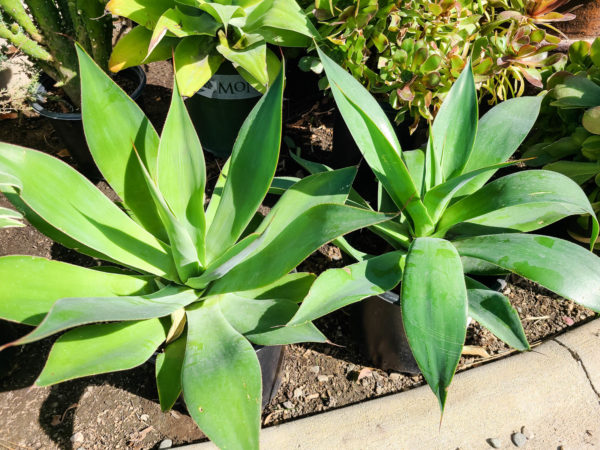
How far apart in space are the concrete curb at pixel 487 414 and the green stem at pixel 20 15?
5.04ft

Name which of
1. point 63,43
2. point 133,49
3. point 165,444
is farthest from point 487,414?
point 63,43

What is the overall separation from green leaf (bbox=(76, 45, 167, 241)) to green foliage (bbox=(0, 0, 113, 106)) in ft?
2.44

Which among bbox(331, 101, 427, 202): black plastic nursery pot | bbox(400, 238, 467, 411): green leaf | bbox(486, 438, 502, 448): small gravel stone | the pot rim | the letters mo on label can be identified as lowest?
bbox(486, 438, 502, 448): small gravel stone

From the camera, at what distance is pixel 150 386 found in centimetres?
152

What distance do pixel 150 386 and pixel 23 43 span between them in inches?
49.4

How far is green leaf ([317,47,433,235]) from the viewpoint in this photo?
1.16 m

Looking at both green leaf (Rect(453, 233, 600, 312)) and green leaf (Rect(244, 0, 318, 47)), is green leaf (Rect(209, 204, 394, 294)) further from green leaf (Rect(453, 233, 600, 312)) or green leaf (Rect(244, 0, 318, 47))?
green leaf (Rect(244, 0, 318, 47))

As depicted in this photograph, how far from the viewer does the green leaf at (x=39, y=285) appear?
1021 millimetres

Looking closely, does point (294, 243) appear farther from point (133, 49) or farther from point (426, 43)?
point (133, 49)

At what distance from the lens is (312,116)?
2348 mm

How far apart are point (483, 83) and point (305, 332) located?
100 centimetres

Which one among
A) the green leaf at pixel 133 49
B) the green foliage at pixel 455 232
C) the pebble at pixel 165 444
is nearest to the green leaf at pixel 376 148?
the green foliage at pixel 455 232

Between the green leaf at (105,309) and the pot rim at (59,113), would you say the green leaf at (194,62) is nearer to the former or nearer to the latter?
the pot rim at (59,113)

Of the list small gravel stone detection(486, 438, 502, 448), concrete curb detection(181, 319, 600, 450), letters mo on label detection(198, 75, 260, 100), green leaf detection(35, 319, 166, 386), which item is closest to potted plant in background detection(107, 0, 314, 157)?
letters mo on label detection(198, 75, 260, 100)
